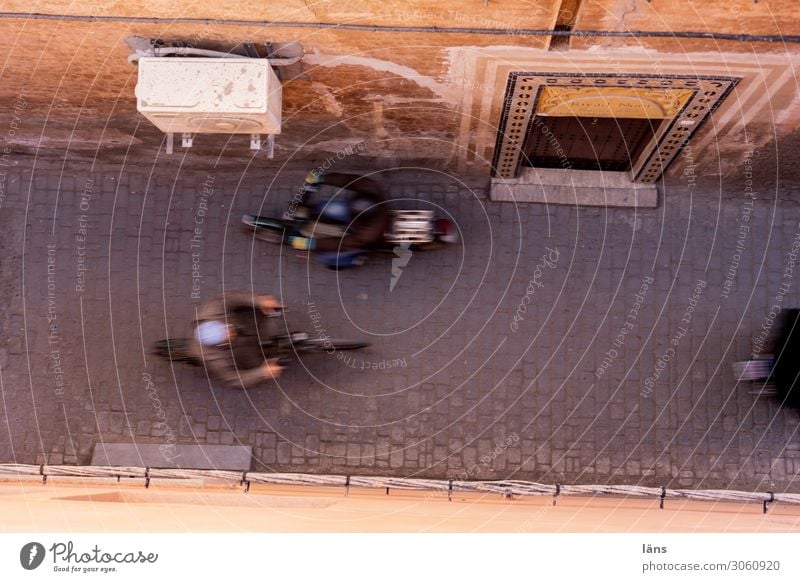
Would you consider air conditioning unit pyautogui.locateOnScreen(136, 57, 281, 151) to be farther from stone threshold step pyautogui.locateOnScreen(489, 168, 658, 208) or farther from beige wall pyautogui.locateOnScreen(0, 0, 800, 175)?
stone threshold step pyautogui.locateOnScreen(489, 168, 658, 208)

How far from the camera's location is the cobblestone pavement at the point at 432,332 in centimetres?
961

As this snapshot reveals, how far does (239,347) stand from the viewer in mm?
9367

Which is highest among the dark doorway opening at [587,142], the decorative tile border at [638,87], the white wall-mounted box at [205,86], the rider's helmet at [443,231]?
the dark doorway opening at [587,142]

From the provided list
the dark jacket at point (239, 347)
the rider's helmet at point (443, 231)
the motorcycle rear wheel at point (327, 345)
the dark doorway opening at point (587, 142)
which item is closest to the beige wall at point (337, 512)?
the dark jacket at point (239, 347)

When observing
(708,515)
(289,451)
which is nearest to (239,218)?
(289,451)

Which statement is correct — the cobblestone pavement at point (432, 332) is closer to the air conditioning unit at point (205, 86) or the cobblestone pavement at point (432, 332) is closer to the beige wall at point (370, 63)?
the beige wall at point (370, 63)

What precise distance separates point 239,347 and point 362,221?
2.42m

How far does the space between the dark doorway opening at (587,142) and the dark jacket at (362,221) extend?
2194 mm

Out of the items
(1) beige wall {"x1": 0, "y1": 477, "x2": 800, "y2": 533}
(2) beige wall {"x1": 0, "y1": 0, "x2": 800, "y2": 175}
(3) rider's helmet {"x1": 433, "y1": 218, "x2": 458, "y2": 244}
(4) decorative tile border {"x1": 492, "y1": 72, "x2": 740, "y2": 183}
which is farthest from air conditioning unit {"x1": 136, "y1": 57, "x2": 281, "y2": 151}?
(1) beige wall {"x1": 0, "y1": 477, "x2": 800, "y2": 533}

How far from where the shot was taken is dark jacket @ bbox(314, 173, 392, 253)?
9500 mm

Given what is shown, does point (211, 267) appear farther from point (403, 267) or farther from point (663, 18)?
point (663, 18)

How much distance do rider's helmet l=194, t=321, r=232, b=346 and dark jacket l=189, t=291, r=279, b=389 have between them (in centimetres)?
8
